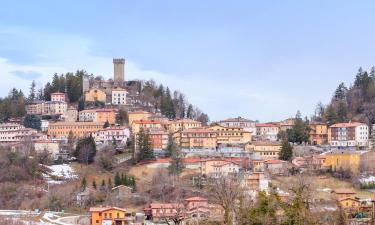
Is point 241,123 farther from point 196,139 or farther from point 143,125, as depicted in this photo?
point 143,125

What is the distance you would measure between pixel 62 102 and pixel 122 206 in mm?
23480

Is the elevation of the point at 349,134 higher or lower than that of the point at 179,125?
lower

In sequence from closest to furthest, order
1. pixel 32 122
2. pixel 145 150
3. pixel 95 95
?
pixel 145 150, pixel 32 122, pixel 95 95

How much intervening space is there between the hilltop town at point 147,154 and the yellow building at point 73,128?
0.23 ft

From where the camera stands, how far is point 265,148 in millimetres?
47656

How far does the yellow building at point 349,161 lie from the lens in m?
41.3

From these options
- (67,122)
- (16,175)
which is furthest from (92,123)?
(16,175)

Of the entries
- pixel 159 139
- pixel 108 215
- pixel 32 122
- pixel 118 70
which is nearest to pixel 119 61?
pixel 118 70

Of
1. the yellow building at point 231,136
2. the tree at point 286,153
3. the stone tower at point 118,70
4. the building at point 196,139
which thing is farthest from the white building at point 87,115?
the tree at point 286,153

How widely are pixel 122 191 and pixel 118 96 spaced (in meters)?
22.4

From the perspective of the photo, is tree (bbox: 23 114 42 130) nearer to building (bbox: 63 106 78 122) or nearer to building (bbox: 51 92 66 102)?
building (bbox: 63 106 78 122)

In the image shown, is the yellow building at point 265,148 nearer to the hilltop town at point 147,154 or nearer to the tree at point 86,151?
the hilltop town at point 147,154

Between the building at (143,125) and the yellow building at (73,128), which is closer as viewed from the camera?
the building at (143,125)

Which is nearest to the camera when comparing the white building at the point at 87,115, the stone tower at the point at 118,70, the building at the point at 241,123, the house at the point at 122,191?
the house at the point at 122,191
